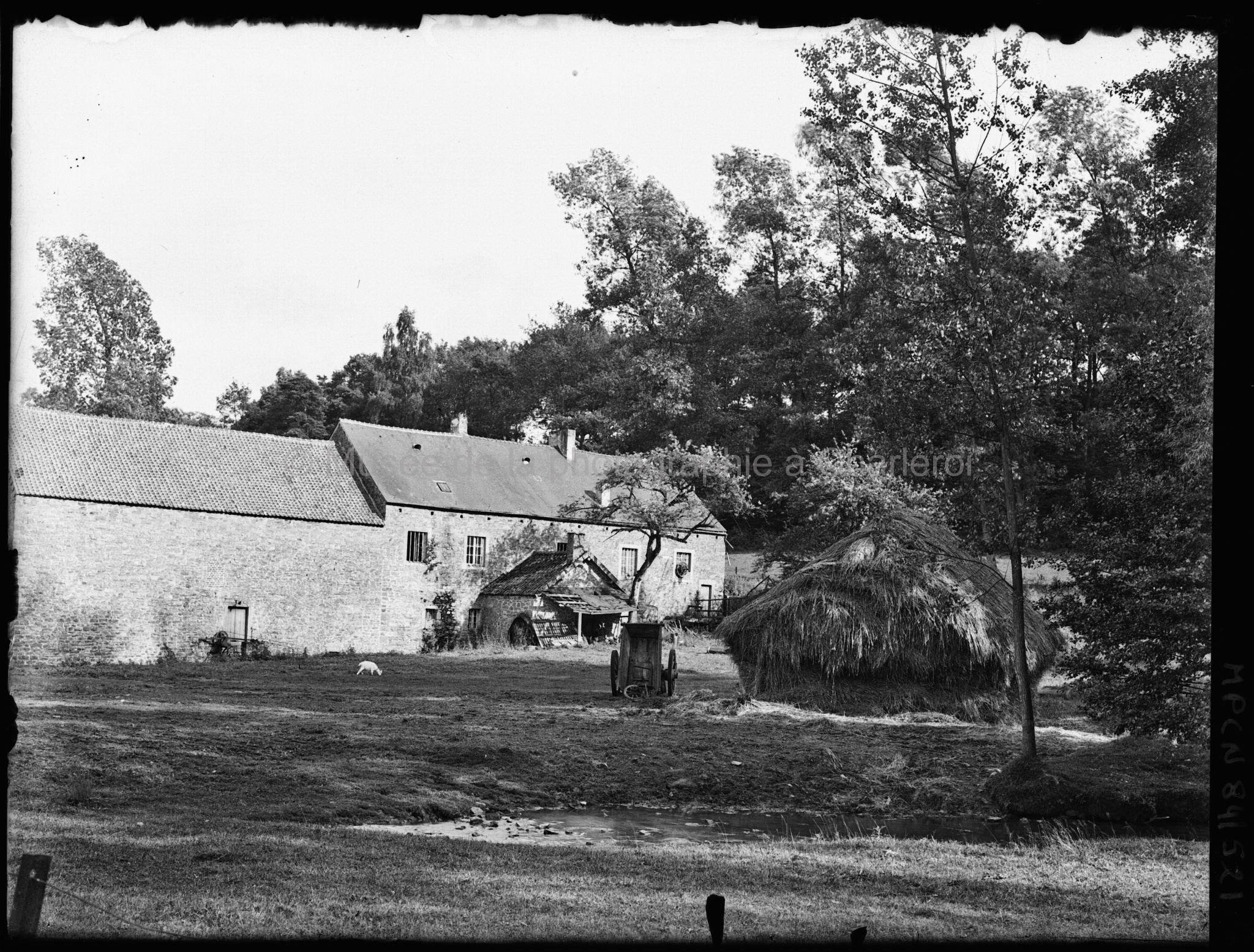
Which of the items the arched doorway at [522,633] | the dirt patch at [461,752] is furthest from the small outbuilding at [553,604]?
the dirt patch at [461,752]

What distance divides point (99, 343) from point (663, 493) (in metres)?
20.8

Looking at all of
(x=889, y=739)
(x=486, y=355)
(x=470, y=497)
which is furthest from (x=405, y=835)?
(x=486, y=355)

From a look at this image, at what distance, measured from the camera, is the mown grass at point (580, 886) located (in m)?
6.14

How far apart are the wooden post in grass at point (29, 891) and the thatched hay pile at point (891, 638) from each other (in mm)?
17780

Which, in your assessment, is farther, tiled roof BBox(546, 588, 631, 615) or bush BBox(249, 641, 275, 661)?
tiled roof BBox(546, 588, 631, 615)

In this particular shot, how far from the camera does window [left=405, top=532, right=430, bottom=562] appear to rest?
1500 inches

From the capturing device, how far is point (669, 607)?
44.3 m

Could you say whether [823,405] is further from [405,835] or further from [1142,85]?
[405,835]

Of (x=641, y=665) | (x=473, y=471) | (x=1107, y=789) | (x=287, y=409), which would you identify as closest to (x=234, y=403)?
(x=287, y=409)

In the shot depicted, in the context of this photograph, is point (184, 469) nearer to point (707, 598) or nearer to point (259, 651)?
point (259, 651)

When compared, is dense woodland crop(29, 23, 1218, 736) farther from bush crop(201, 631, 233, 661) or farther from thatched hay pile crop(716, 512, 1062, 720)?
bush crop(201, 631, 233, 661)

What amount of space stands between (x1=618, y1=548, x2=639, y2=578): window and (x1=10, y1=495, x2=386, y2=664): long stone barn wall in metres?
10.4

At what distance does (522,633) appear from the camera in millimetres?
37906

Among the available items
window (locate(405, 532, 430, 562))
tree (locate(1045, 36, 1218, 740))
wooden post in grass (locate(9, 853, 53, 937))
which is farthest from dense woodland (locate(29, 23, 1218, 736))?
window (locate(405, 532, 430, 562))
